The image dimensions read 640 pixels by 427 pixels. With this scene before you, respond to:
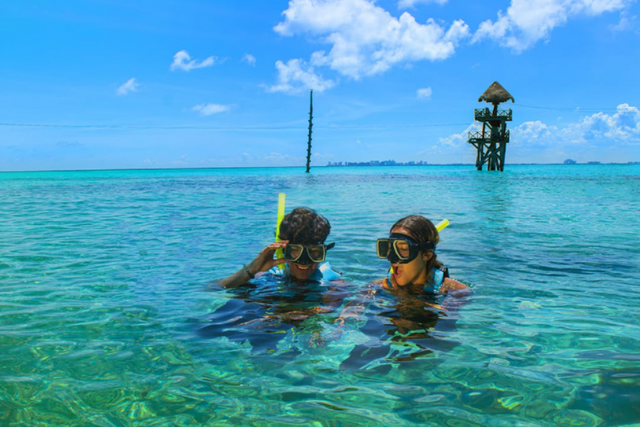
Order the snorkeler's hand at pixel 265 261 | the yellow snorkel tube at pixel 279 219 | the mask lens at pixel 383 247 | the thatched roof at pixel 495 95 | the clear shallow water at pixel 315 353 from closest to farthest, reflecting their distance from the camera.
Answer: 1. the clear shallow water at pixel 315 353
2. the mask lens at pixel 383 247
3. the snorkeler's hand at pixel 265 261
4. the yellow snorkel tube at pixel 279 219
5. the thatched roof at pixel 495 95

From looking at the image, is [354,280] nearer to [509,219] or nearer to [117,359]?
[117,359]

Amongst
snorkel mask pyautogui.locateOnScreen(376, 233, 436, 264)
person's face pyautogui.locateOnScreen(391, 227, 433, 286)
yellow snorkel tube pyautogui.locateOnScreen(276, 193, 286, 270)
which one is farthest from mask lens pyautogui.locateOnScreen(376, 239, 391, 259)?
yellow snorkel tube pyautogui.locateOnScreen(276, 193, 286, 270)

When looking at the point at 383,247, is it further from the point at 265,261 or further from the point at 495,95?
the point at 495,95

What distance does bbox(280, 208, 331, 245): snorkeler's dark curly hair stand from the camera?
4859mm

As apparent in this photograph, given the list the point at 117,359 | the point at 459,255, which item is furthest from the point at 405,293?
the point at 459,255

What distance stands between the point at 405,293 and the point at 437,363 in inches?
59.9

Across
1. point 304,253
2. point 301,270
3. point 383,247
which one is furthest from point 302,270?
point 383,247

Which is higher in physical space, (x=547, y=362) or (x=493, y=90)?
(x=493, y=90)

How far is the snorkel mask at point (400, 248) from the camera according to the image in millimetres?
4582

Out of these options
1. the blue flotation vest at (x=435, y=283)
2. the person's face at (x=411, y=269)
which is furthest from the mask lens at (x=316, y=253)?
the blue flotation vest at (x=435, y=283)

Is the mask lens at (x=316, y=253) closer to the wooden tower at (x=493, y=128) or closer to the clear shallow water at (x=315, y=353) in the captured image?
the clear shallow water at (x=315, y=353)

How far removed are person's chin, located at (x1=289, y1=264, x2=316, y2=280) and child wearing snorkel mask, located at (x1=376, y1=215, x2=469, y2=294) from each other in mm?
813

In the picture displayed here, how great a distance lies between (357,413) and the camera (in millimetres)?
2799

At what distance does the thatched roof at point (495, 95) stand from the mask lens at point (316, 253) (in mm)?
52014
